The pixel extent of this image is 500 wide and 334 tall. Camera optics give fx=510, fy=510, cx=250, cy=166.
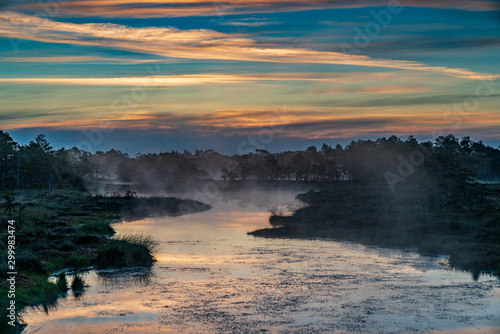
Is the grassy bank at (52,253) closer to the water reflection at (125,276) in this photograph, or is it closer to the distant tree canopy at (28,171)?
the water reflection at (125,276)

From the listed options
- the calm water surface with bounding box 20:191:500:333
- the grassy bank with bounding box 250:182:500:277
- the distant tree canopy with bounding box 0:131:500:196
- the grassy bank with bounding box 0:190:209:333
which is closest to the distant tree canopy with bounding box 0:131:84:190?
the distant tree canopy with bounding box 0:131:500:196

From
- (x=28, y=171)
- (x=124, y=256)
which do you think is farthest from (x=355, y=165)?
(x=124, y=256)

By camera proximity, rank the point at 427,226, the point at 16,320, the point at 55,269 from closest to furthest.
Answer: the point at 16,320
the point at 55,269
the point at 427,226

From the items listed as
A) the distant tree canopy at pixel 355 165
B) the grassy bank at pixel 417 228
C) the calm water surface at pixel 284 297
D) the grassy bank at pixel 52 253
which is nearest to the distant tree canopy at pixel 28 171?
the distant tree canopy at pixel 355 165

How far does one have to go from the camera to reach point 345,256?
1174 inches

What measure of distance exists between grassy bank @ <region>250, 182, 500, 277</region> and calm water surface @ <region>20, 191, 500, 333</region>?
2443 millimetres

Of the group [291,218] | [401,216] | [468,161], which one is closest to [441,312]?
[401,216]

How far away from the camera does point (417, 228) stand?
3919 cm

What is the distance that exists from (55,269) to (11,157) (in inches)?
3461

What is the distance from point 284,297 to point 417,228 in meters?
21.9

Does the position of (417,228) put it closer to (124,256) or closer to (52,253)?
(124,256)

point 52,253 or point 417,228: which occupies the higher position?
point 52,253

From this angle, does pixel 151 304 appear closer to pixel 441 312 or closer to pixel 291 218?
pixel 441 312

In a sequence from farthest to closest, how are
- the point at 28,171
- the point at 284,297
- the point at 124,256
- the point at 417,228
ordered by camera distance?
the point at 28,171 < the point at 417,228 < the point at 124,256 < the point at 284,297
